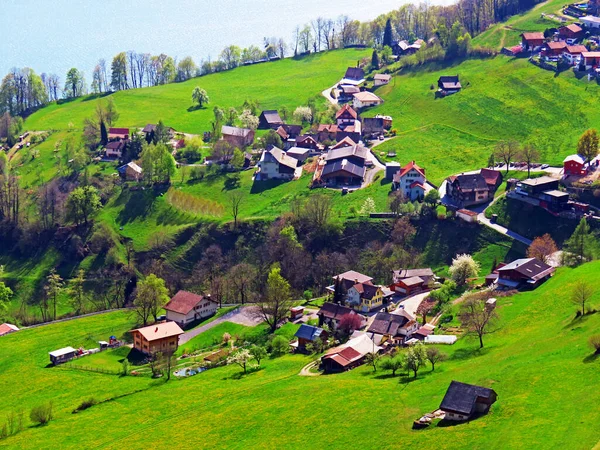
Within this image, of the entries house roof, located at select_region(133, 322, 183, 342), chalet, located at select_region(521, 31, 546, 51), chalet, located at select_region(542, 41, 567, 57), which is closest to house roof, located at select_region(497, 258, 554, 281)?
house roof, located at select_region(133, 322, 183, 342)

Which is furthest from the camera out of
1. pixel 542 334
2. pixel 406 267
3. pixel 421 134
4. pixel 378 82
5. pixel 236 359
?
pixel 378 82

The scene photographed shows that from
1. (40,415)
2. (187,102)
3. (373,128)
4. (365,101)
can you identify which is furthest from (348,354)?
(187,102)

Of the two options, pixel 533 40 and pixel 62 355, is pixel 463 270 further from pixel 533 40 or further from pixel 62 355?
pixel 533 40

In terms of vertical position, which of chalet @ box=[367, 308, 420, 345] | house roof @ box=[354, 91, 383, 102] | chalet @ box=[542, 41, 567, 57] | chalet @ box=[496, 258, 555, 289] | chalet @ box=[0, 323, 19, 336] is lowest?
chalet @ box=[0, 323, 19, 336]

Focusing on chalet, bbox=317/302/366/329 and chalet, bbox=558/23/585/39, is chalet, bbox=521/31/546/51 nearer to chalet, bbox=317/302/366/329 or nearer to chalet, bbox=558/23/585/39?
chalet, bbox=558/23/585/39

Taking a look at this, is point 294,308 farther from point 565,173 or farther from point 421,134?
point 421,134

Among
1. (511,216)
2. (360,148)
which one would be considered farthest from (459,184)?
(360,148)
